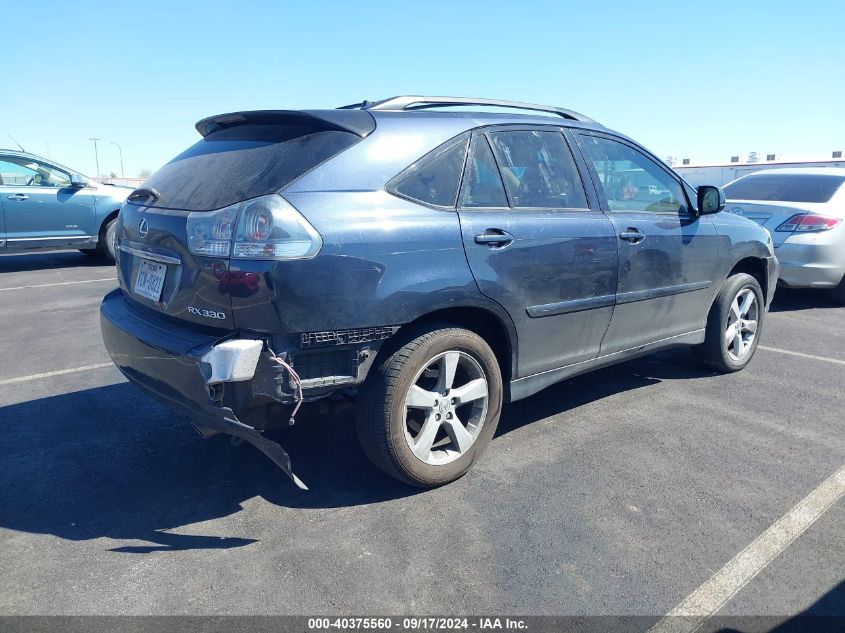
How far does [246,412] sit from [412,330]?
80 centimetres

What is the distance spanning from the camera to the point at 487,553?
271 centimetres

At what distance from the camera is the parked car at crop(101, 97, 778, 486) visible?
2.67 metres

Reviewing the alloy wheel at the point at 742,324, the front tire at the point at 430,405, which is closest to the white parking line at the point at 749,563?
the front tire at the point at 430,405

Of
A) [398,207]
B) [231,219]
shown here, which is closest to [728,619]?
[398,207]

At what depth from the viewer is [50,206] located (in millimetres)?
9906

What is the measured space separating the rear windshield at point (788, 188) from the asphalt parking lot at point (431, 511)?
368cm

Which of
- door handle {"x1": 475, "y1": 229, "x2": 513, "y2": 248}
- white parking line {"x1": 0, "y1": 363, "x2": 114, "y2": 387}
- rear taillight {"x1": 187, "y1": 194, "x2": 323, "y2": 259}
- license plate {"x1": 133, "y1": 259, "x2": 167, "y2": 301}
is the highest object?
rear taillight {"x1": 187, "y1": 194, "x2": 323, "y2": 259}

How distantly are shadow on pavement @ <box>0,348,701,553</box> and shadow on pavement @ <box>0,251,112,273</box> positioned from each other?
712 cm

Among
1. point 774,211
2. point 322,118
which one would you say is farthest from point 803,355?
point 322,118

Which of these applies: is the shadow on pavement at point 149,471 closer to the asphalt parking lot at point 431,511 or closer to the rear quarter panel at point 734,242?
the asphalt parking lot at point 431,511

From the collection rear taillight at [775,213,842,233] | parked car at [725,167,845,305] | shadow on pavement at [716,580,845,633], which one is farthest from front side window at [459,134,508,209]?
rear taillight at [775,213,842,233]

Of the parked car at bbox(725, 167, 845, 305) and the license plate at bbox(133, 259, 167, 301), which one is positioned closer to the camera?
the license plate at bbox(133, 259, 167, 301)

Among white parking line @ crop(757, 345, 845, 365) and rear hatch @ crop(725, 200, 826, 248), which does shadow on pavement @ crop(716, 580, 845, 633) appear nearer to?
white parking line @ crop(757, 345, 845, 365)

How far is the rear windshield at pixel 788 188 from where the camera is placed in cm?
749
